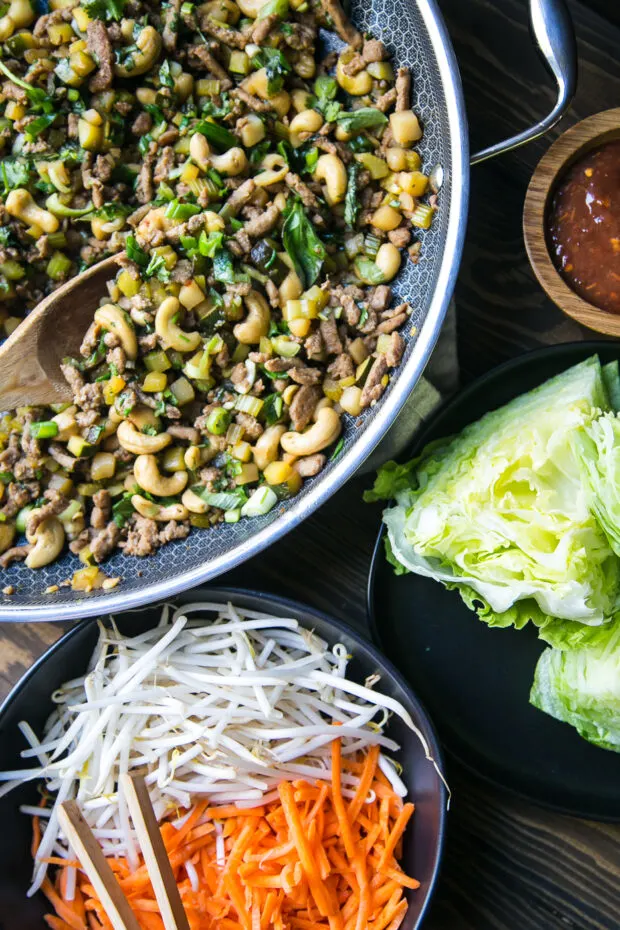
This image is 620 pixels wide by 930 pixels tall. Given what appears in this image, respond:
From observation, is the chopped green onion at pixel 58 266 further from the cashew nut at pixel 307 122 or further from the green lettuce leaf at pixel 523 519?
the green lettuce leaf at pixel 523 519

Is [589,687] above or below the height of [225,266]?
below

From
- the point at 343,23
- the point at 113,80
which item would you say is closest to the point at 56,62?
the point at 113,80

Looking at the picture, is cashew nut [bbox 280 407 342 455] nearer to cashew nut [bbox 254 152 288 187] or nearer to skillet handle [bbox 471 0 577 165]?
cashew nut [bbox 254 152 288 187]

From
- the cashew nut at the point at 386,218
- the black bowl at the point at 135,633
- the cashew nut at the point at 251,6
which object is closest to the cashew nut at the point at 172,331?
the cashew nut at the point at 386,218

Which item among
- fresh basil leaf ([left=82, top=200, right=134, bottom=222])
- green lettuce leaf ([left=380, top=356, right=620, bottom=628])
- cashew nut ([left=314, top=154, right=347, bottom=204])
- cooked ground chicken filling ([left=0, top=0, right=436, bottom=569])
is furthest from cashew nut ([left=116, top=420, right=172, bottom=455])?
cashew nut ([left=314, top=154, right=347, bottom=204])

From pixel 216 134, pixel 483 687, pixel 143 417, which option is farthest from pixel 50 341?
pixel 483 687

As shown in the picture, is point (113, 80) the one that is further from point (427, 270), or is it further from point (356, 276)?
point (427, 270)

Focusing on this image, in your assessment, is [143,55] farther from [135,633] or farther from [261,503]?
[135,633]
